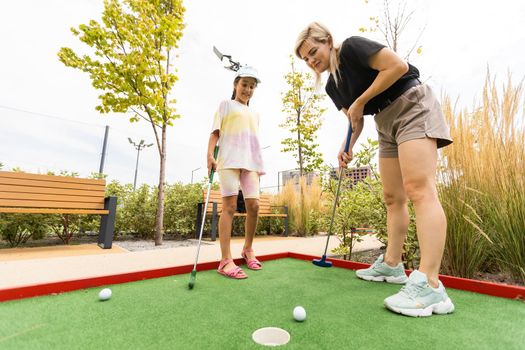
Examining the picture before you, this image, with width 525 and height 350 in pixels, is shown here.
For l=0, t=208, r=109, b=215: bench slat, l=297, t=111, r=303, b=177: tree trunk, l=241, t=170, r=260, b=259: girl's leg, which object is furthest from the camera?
l=297, t=111, r=303, b=177: tree trunk

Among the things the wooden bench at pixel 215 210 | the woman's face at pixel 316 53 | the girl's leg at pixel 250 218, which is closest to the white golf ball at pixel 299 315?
the girl's leg at pixel 250 218

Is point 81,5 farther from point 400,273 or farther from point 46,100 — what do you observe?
point 400,273

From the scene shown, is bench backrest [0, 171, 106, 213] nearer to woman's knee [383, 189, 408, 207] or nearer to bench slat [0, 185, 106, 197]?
bench slat [0, 185, 106, 197]

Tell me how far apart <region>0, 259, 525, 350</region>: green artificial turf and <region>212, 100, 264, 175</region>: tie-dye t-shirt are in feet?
3.25

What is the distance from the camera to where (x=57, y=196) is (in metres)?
3.70

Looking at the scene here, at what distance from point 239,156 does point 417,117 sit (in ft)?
4.31

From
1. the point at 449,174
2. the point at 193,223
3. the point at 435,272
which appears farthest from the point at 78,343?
the point at 193,223

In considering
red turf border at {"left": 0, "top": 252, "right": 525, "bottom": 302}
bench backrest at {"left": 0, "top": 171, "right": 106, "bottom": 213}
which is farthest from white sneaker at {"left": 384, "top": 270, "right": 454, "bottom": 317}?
bench backrest at {"left": 0, "top": 171, "right": 106, "bottom": 213}

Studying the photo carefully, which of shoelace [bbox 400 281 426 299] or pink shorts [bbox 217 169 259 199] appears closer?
shoelace [bbox 400 281 426 299]

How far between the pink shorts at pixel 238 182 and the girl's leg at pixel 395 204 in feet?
3.36

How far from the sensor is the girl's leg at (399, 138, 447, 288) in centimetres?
127


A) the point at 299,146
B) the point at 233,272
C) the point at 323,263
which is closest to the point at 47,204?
the point at 233,272

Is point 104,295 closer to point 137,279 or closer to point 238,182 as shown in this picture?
point 137,279

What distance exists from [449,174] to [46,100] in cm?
870
